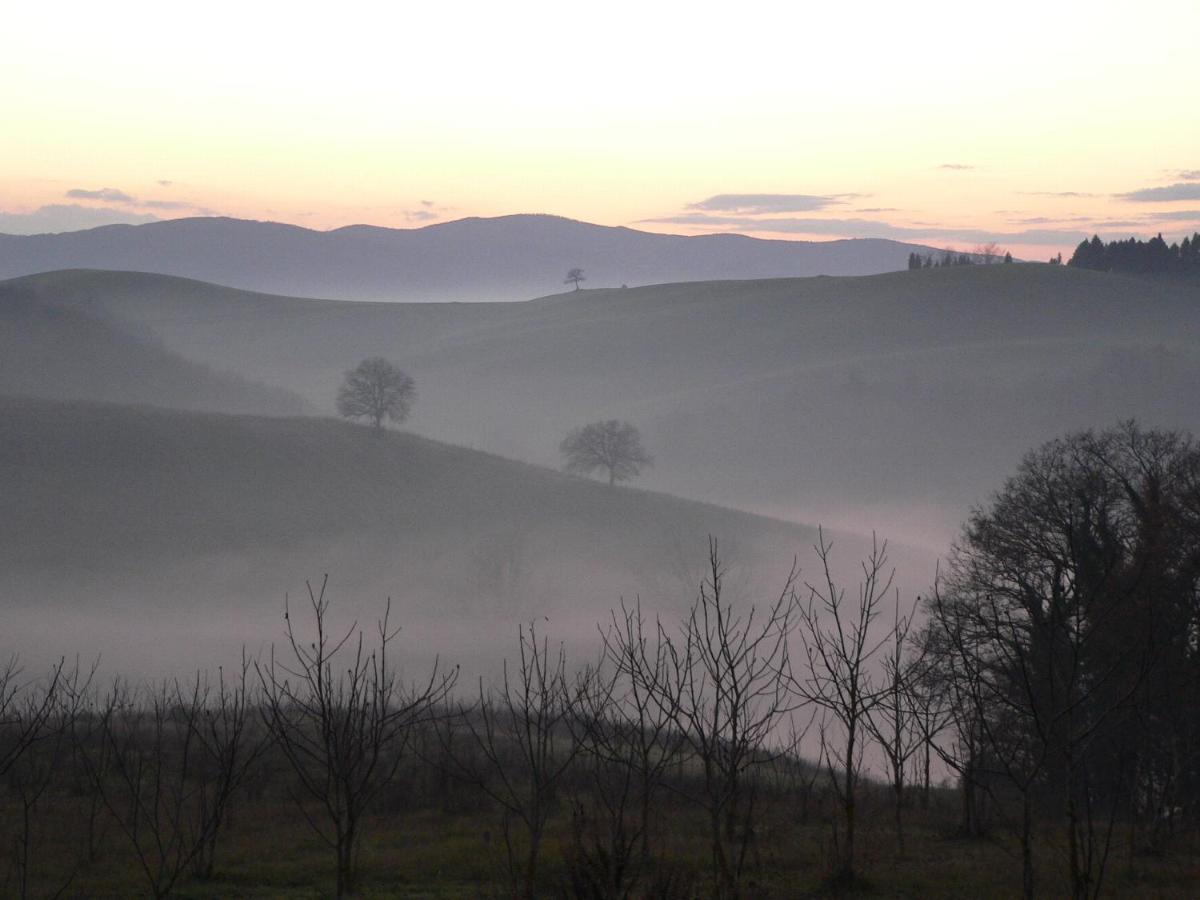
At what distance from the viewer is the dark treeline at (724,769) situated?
13.1 m

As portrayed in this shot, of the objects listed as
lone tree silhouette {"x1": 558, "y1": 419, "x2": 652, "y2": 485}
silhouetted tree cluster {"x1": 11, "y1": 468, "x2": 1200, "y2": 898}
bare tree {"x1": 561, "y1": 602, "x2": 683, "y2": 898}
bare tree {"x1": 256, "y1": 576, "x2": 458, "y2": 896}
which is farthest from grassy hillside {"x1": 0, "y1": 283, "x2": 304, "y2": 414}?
bare tree {"x1": 561, "y1": 602, "x2": 683, "y2": 898}

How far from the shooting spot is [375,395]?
9806 cm

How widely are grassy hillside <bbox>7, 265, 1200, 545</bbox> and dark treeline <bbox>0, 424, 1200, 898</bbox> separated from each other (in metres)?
77.6

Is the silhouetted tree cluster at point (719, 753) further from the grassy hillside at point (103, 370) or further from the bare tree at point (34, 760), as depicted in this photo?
the grassy hillside at point (103, 370)

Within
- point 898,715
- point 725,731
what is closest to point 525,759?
point 725,731

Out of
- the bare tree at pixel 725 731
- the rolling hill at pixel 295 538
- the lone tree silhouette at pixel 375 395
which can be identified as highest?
the lone tree silhouette at pixel 375 395

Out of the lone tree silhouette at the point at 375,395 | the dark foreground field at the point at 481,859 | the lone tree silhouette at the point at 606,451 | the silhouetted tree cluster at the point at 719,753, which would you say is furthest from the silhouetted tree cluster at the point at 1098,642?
the lone tree silhouette at the point at 375,395

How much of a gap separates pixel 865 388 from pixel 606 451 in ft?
217

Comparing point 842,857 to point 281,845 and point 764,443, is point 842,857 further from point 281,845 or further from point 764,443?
point 764,443

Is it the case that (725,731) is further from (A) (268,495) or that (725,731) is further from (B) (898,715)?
(A) (268,495)

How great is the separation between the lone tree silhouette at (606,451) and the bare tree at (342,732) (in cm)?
3657

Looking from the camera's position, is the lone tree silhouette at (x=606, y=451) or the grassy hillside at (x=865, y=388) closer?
the lone tree silhouette at (x=606, y=451)

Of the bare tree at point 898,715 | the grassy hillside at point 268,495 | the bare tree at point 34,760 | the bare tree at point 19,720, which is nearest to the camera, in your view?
the bare tree at point 19,720

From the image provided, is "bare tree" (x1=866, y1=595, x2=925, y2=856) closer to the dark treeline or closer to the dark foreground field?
the dark treeline
